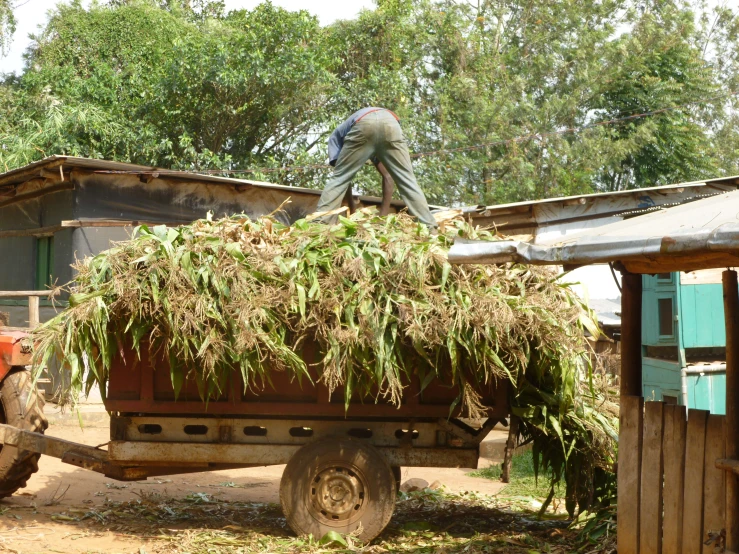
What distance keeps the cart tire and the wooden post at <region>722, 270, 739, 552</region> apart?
485 centimetres

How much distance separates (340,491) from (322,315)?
1233 mm

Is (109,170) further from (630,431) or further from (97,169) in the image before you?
(630,431)

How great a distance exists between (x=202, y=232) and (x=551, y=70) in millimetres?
16890

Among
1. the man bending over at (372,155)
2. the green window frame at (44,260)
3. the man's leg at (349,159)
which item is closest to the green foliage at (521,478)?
the man bending over at (372,155)

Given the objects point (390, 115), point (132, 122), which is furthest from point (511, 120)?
point (390, 115)

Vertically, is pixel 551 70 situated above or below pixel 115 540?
above

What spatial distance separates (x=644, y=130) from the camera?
19.1m

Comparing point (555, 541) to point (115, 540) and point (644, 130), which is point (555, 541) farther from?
point (644, 130)

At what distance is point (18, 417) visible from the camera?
637 centimetres

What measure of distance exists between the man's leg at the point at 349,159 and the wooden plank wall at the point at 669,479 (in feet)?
9.68

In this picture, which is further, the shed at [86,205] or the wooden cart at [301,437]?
the shed at [86,205]

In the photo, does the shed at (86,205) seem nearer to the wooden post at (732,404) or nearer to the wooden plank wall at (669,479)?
the wooden plank wall at (669,479)

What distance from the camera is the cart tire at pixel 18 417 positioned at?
6.28 metres

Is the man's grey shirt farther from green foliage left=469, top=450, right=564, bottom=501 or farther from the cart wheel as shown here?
green foliage left=469, top=450, right=564, bottom=501
